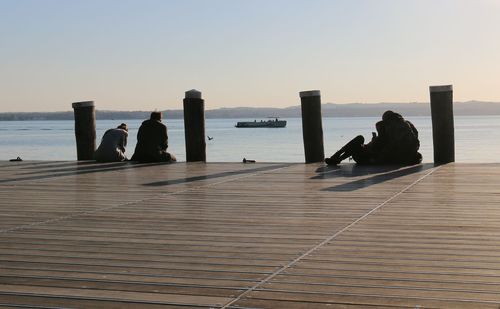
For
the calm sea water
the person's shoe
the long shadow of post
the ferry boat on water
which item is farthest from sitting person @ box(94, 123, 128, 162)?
the ferry boat on water

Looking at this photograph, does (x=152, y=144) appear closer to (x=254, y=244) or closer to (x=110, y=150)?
(x=110, y=150)

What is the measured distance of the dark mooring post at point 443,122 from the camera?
42.5 ft

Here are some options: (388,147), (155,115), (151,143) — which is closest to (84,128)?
(155,115)

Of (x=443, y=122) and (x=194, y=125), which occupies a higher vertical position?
(x=194, y=125)

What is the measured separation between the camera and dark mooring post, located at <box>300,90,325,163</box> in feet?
45.2

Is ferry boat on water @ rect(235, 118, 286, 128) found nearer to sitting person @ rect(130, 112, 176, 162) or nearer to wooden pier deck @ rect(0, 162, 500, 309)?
sitting person @ rect(130, 112, 176, 162)

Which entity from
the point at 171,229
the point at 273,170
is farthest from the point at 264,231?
the point at 273,170

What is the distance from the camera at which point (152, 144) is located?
46.9ft

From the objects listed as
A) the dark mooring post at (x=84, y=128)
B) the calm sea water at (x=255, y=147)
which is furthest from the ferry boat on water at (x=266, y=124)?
the dark mooring post at (x=84, y=128)

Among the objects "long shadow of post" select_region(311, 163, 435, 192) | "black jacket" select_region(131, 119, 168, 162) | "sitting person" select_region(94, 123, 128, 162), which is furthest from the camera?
"sitting person" select_region(94, 123, 128, 162)

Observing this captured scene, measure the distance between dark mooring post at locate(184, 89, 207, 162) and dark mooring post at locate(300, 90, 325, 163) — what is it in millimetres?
2014

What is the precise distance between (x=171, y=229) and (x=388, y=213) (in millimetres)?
1972

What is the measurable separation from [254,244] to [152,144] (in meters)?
8.99

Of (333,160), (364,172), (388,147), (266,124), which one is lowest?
(266,124)
